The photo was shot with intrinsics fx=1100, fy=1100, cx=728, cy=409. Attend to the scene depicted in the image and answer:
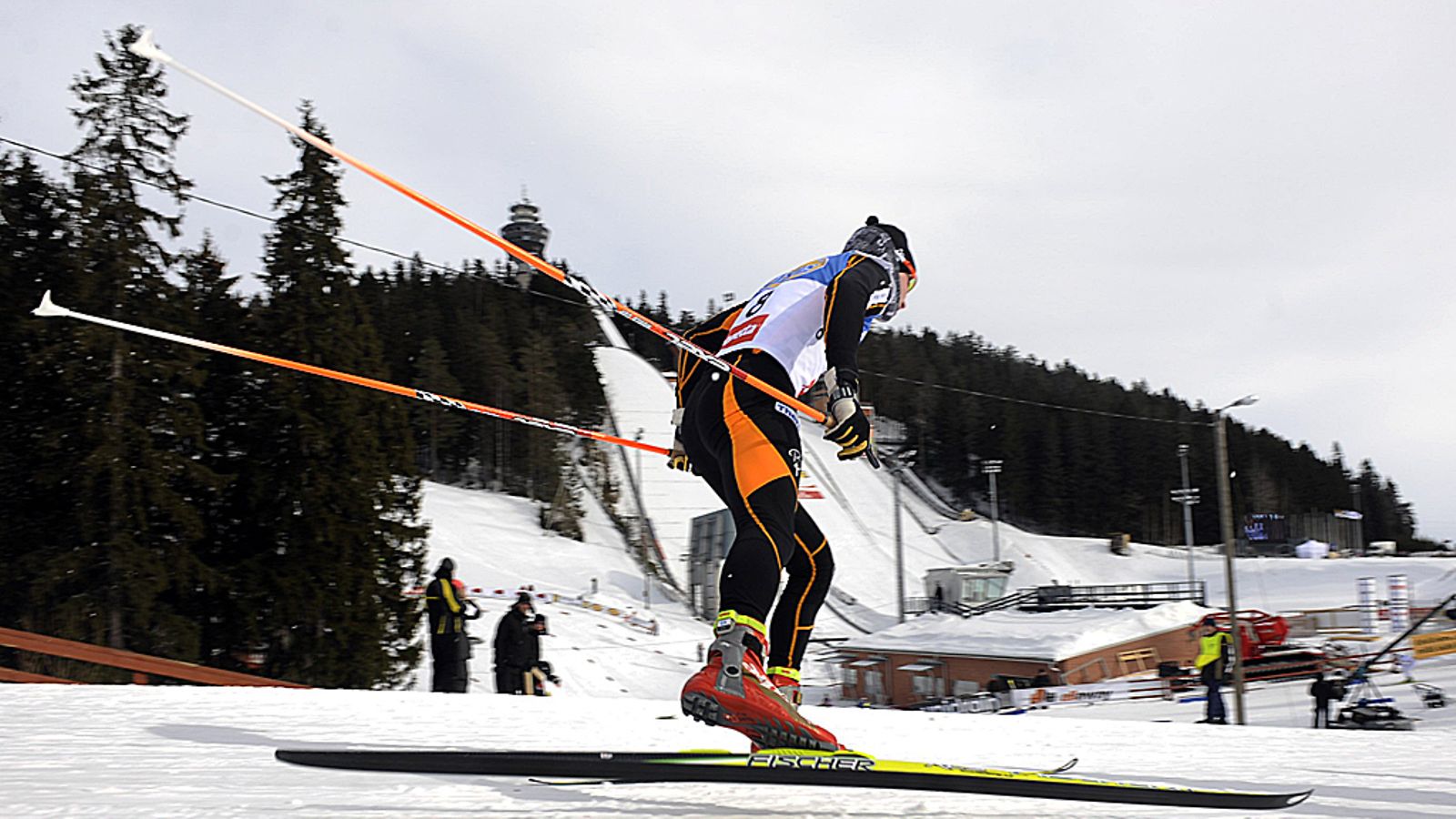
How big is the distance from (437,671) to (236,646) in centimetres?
1307

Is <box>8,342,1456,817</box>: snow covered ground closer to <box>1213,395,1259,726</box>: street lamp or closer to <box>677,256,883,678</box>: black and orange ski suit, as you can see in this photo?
<box>677,256,883,678</box>: black and orange ski suit

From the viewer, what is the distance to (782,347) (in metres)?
2.84

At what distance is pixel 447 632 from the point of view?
26.1 ft

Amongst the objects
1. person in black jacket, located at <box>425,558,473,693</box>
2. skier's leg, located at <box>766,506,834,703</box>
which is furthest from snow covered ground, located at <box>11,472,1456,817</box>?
person in black jacket, located at <box>425,558,473,693</box>

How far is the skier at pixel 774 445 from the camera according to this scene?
2.37 meters

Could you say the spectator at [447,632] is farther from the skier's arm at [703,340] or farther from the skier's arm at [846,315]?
the skier's arm at [846,315]

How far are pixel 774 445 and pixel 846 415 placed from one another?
0.19 m

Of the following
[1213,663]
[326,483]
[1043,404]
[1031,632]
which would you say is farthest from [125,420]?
[1043,404]

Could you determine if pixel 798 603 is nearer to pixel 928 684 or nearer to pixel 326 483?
pixel 326 483

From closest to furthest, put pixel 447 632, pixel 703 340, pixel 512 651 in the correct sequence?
1. pixel 703 340
2. pixel 447 632
3. pixel 512 651

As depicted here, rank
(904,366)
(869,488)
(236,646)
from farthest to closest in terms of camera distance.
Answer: (904,366) → (869,488) → (236,646)

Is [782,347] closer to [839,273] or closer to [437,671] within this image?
[839,273]

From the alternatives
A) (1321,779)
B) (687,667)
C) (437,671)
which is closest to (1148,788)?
(1321,779)

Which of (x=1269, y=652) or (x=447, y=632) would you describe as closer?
(x=447, y=632)
